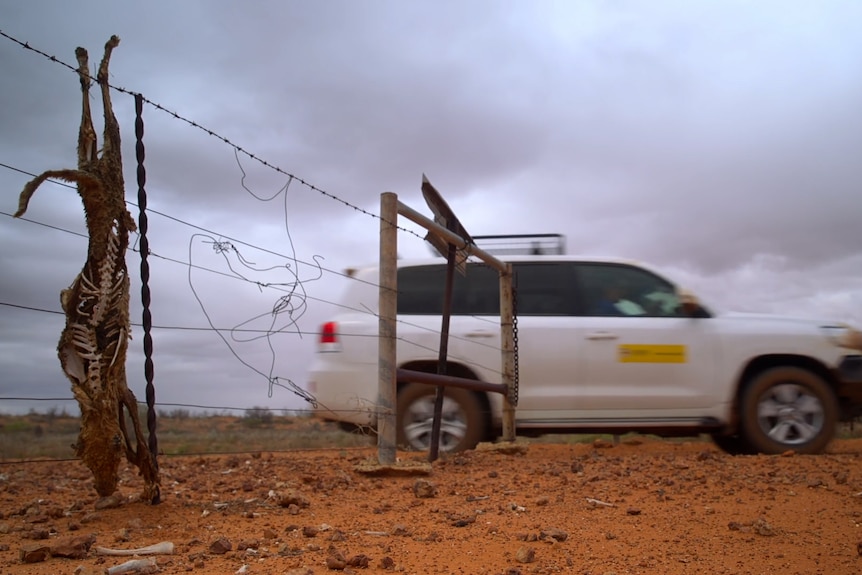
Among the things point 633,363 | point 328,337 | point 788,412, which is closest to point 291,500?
point 328,337

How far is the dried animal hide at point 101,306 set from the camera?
3566 millimetres

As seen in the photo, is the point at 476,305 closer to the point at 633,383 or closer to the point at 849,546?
the point at 633,383

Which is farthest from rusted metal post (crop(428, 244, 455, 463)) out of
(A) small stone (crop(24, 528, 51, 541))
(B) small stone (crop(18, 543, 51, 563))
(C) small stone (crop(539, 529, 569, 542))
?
(B) small stone (crop(18, 543, 51, 563))

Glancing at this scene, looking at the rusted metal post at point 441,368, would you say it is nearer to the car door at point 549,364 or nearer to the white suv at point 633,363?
the white suv at point 633,363

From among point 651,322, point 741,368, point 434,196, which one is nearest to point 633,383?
point 651,322

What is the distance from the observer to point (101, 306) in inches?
142

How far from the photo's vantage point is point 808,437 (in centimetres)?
686

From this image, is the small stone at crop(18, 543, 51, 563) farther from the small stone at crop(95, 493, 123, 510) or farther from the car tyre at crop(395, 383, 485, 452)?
the car tyre at crop(395, 383, 485, 452)

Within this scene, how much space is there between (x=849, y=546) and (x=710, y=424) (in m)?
3.39

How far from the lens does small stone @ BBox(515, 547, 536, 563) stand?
3201 mm

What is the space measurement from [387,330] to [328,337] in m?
1.60

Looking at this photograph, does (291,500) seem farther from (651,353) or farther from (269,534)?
(651,353)

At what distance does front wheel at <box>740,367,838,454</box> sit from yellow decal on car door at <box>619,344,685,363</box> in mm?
714

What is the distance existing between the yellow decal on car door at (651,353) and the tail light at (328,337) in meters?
2.65
